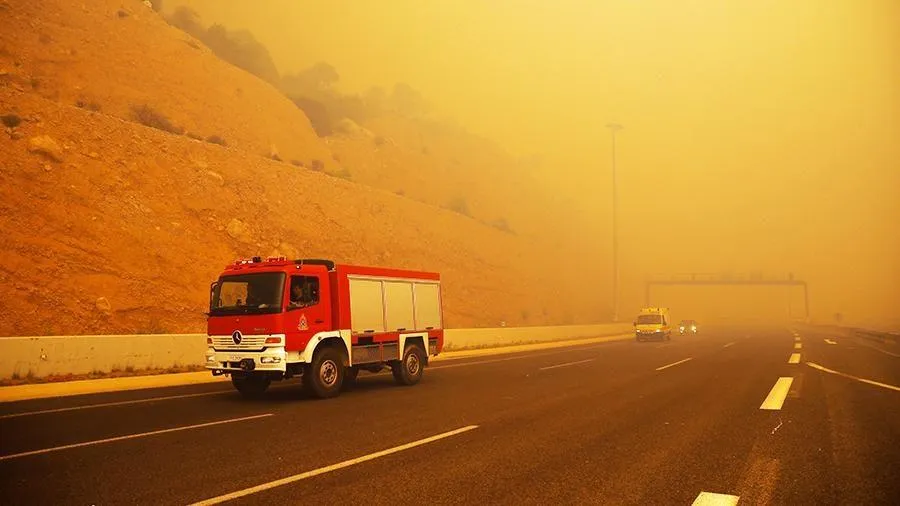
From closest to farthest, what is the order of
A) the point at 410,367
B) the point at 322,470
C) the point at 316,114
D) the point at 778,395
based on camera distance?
the point at 322,470 < the point at 778,395 < the point at 410,367 < the point at 316,114

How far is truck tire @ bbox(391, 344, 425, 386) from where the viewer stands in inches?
581

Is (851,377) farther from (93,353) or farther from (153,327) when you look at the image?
(153,327)

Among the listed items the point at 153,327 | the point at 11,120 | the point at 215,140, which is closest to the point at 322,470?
the point at 153,327

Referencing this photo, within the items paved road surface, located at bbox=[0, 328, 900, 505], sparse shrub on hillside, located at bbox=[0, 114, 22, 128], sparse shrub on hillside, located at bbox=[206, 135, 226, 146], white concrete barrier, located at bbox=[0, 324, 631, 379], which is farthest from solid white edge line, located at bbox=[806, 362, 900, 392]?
sparse shrub on hillside, located at bbox=[206, 135, 226, 146]

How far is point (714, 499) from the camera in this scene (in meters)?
5.20

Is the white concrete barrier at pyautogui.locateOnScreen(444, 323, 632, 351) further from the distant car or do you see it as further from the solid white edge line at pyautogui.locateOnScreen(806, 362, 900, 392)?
the solid white edge line at pyautogui.locateOnScreen(806, 362, 900, 392)

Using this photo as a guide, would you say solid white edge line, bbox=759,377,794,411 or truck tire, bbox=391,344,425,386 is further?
truck tire, bbox=391,344,425,386

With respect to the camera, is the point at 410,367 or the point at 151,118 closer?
the point at 410,367

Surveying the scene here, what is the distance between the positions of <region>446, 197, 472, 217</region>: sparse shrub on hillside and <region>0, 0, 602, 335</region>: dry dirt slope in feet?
18.8

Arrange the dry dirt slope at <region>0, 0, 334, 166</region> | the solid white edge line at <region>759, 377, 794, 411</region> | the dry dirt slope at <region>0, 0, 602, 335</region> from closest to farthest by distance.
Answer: the solid white edge line at <region>759, 377, 794, 411</region> → the dry dirt slope at <region>0, 0, 602, 335</region> → the dry dirt slope at <region>0, 0, 334, 166</region>

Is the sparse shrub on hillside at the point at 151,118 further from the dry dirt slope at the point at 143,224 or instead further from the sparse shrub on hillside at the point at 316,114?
the sparse shrub on hillside at the point at 316,114

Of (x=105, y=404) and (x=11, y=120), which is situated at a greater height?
(x=11, y=120)

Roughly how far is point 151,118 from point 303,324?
32582mm

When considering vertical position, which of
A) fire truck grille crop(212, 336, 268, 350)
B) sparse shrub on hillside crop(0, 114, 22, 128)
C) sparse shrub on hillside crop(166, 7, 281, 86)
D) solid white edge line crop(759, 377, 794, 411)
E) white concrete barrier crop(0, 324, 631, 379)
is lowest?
solid white edge line crop(759, 377, 794, 411)
